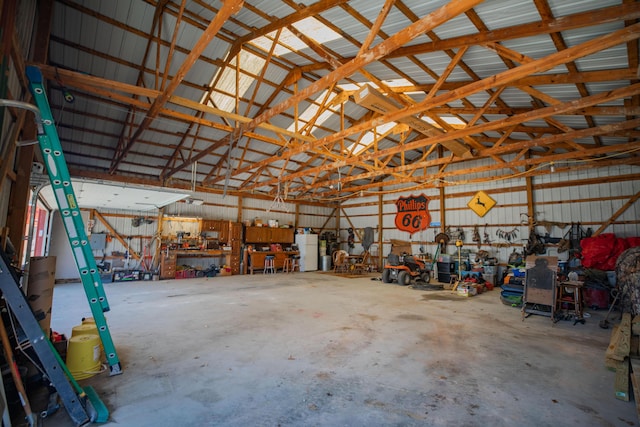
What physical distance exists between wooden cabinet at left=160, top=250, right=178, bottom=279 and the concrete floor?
4830 mm

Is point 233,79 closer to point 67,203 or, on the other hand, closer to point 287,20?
point 287,20

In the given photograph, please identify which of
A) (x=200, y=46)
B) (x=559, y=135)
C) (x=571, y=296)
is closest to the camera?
(x=200, y=46)

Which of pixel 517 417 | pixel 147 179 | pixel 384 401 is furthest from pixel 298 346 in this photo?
pixel 147 179

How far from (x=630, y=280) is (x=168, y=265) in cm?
1289

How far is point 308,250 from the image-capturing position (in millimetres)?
14797

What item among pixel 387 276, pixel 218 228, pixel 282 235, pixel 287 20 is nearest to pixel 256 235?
pixel 282 235

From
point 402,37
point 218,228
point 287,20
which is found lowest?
point 218,228

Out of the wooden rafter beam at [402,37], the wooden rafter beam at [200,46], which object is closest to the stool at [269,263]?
the wooden rafter beam at [200,46]

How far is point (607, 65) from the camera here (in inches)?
185

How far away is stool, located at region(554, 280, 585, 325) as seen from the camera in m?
5.36

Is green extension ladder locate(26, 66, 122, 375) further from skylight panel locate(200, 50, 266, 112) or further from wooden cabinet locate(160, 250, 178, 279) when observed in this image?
wooden cabinet locate(160, 250, 178, 279)

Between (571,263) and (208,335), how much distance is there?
31.3 feet

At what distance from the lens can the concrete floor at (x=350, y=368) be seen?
7.90ft

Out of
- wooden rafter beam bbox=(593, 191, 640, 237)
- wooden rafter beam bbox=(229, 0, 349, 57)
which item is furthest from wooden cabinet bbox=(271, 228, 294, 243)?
wooden rafter beam bbox=(593, 191, 640, 237)
